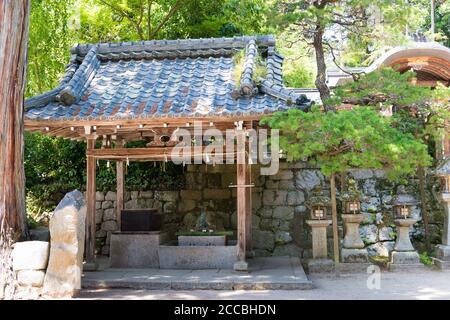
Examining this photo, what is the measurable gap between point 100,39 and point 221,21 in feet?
14.6

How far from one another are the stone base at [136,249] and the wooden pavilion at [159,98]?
529 mm

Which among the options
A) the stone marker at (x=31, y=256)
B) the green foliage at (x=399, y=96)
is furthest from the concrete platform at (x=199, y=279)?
the green foliage at (x=399, y=96)

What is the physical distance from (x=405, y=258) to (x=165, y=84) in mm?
6412

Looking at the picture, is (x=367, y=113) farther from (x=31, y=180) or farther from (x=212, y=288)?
(x=31, y=180)

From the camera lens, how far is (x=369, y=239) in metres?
12.1

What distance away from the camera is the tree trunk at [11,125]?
7.39 meters

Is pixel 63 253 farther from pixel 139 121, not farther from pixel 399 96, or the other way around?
pixel 399 96

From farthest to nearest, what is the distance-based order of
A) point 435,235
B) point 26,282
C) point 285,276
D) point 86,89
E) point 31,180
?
point 31,180
point 435,235
point 86,89
point 285,276
point 26,282

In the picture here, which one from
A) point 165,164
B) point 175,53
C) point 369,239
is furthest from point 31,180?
point 369,239

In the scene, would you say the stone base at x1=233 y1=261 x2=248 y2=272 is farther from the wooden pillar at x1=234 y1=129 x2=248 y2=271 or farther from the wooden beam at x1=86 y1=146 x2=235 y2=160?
the wooden beam at x1=86 y1=146 x2=235 y2=160

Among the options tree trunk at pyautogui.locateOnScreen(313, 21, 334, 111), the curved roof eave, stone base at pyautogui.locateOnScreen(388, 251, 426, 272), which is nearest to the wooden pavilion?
tree trunk at pyautogui.locateOnScreen(313, 21, 334, 111)

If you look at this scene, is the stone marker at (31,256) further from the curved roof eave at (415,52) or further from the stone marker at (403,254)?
the curved roof eave at (415,52)

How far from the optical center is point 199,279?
8.42 m

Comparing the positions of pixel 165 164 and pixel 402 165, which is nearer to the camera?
pixel 402 165
